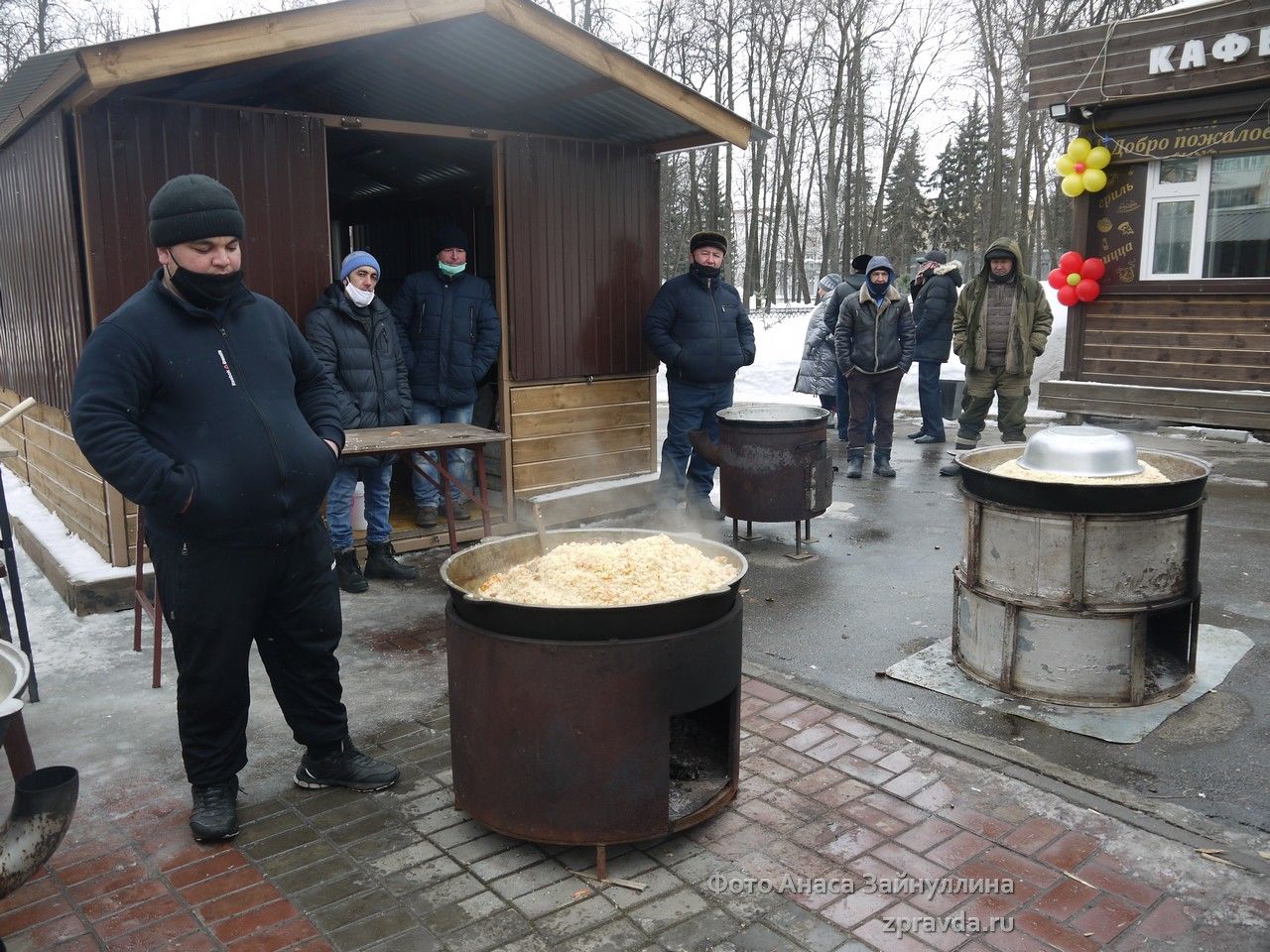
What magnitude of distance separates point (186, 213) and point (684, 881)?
280 cm

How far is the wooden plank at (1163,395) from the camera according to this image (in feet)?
38.3

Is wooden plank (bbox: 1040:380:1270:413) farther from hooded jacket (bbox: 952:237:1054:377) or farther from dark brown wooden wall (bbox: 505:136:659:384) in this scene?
dark brown wooden wall (bbox: 505:136:659:384)

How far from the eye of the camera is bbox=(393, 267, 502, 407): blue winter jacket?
25.0 ft

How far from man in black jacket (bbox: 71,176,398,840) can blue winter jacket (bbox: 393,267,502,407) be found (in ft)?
12.4

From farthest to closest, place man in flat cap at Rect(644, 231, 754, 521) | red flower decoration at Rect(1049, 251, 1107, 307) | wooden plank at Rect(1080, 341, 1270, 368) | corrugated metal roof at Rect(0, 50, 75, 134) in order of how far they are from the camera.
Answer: red flower decoration at Rect(1049, 251, 1107, 307) < wooden plank at Rect(1080, 341, 1270, 368) < man in flat cap at Rect(644, 231, 754, 521) < corrugated metal roof at Rect(0, 50, 75, 134)

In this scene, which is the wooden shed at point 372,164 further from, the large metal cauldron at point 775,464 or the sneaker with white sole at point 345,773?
the sneaker with white sole at point 345,773

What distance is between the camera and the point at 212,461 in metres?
3.39

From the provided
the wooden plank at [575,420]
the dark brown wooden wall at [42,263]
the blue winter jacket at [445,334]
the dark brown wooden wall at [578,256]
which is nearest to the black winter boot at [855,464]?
the wooden plank at [575,420]

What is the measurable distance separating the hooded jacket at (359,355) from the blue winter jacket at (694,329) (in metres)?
2.25

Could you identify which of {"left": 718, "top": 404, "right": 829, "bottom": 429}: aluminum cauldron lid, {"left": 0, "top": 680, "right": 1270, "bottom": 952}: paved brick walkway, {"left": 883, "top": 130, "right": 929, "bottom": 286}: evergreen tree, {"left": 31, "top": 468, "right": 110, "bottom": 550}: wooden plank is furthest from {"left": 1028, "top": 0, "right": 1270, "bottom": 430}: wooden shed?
{"left": 883, "top": 130, "right": 929, "bottom": 286}: evergreen tree

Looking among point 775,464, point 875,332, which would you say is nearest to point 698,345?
point 775,464

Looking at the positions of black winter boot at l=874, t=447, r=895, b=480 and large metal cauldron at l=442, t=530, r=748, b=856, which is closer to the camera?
large metal cauldron at l=442, t=530, r=748, b=856

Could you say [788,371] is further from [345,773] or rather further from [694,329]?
[345,773]

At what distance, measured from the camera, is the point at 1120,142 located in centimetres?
1255
